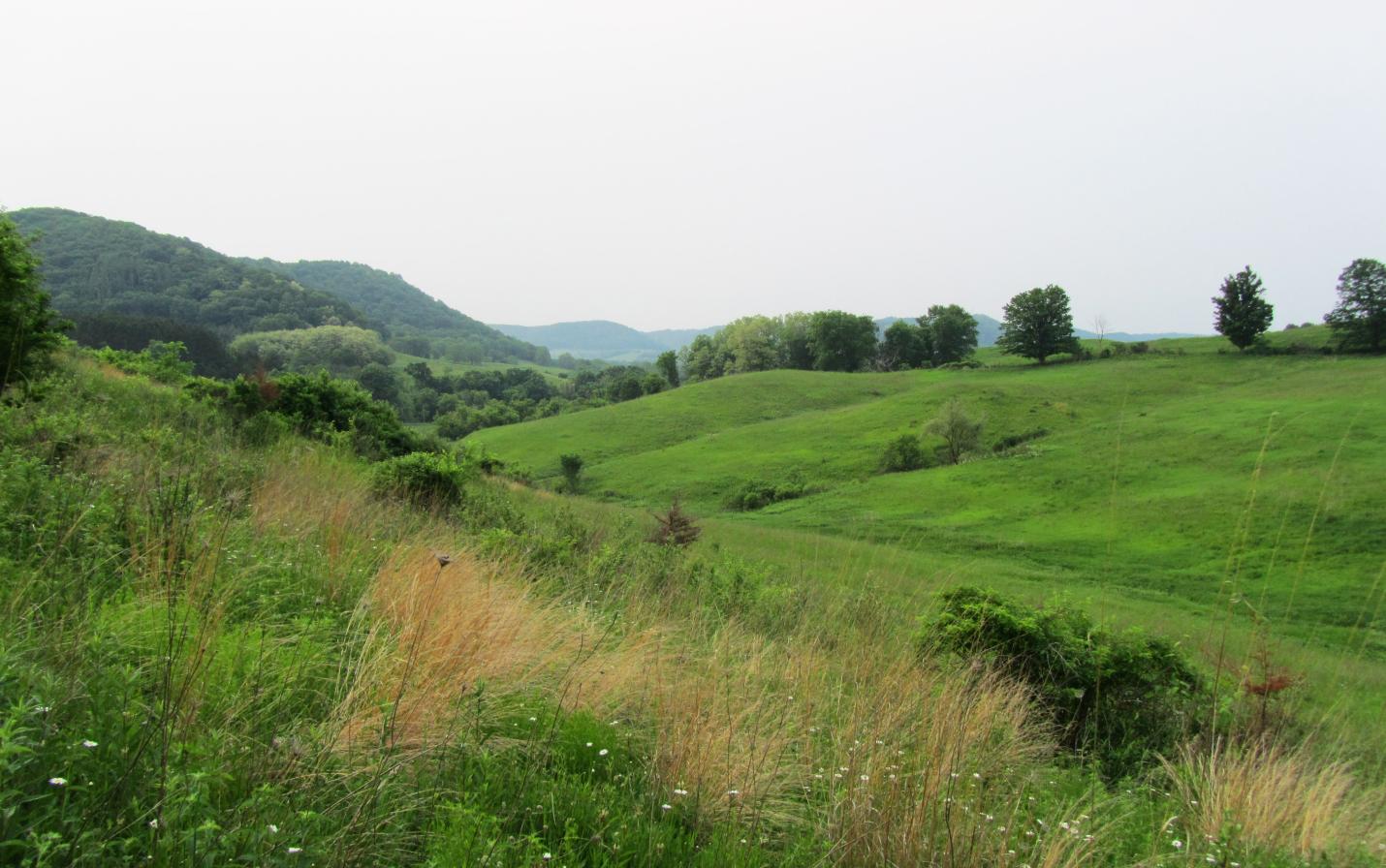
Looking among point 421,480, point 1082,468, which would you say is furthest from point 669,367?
point 421,480

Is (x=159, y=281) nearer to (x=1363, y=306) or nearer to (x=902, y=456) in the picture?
(x=902, y=456)

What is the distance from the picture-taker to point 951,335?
104 metres

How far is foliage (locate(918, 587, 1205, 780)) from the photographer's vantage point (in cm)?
673

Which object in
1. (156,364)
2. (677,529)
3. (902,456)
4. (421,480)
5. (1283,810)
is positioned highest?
(156,364)

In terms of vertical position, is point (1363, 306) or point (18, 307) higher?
point (1363, 306)

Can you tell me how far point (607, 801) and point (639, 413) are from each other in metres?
74.9

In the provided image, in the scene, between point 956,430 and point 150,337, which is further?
point 150,337

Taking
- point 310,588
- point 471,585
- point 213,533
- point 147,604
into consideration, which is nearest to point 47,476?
point 213,533

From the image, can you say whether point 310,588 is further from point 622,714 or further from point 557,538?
point 557,538

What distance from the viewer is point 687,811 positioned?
316 centimetres

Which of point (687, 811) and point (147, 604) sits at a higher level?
point (147, 604)

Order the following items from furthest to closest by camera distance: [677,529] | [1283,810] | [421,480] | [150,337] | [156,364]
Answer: [150,337] < [156,364] < [677,529] < [421,480] < [1283,810]

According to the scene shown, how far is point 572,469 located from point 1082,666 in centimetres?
5394

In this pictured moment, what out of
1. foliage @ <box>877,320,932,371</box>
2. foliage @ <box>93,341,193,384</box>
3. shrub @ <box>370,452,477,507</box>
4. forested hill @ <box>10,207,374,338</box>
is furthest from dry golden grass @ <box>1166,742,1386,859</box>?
forested hill @ <box>10,207,374,338</box>
